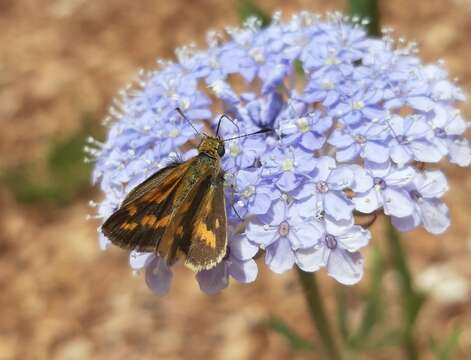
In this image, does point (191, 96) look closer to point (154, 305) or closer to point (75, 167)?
point (154, 305)

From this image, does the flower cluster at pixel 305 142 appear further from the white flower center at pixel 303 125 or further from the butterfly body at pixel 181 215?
the butterfly body at pixel 181 215

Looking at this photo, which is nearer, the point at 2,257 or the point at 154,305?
the point at 154,305

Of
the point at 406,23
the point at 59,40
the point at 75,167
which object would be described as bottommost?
the point at 75,167

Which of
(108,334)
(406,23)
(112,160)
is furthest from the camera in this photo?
(406,23)

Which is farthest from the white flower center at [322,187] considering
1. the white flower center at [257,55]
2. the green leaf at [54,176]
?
the green leaf at [54,176]

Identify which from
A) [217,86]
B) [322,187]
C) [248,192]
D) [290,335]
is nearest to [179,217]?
[248,192]

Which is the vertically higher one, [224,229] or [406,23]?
[406,23]

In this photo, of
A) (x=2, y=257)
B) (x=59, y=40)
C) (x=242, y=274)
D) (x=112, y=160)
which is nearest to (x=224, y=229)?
(x=242, y=274)
